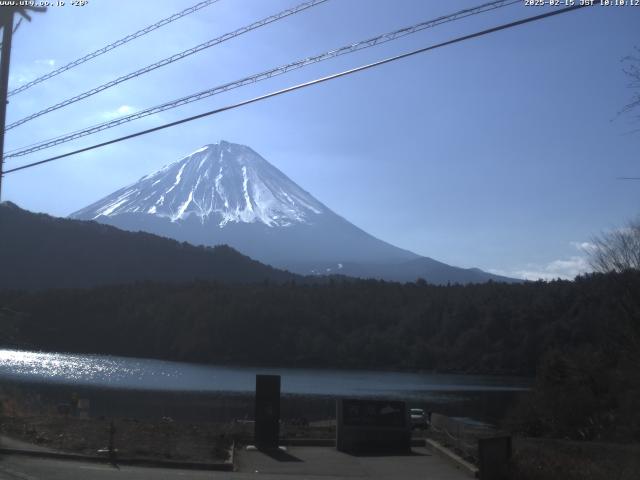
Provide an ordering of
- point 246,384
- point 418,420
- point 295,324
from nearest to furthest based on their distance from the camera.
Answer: point 418,420, point 246,384, point 295,324

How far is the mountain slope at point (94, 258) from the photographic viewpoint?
137000 mm

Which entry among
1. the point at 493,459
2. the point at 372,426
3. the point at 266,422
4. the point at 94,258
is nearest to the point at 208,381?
the point at 372,426

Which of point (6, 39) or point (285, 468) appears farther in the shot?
point (6, 39)

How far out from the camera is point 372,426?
811 inches

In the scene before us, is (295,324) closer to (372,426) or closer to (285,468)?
(372,426)

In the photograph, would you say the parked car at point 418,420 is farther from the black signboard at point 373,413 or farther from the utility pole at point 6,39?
the utility pole at point 6,39

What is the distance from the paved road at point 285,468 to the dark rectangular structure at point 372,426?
1.57 feet

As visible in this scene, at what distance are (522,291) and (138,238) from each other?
253 feet

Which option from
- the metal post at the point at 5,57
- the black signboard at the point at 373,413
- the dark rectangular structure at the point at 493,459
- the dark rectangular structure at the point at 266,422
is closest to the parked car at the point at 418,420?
the black signboard at the point at 373,413

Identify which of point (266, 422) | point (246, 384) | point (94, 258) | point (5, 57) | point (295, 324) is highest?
point (94, 258)

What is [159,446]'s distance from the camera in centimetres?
1800

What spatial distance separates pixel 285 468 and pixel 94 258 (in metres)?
138

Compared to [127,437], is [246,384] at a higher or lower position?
lower

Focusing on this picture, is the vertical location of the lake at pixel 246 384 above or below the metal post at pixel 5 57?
below
